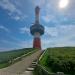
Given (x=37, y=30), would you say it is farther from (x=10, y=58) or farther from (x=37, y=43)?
(x=10, y=58)

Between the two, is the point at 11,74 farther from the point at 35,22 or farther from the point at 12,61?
the point at 35,22

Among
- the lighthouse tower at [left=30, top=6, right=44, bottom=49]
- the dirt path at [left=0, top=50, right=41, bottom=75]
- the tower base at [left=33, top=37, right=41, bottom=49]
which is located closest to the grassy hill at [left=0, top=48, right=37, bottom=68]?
the dirt path at [left=0, top=50, right=41, bottom=75]

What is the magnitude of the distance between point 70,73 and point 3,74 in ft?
21.7

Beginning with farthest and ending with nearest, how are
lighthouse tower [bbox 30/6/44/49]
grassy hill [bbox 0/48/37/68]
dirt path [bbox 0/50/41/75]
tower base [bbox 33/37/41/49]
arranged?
lighthouse tower [bbox 30/6/44/49] < tower base [bbox 33/37/41/49] < grassy hill [bbox 0/48/37/68] < dirt path [bbox 0/50/41/75]

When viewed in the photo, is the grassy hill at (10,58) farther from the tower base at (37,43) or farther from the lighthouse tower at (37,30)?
the lighthouse tower at (37,30)

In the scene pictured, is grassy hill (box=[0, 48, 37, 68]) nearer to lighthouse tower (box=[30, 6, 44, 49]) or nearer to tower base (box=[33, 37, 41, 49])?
tower base (box=[33, 37, 41, 49])

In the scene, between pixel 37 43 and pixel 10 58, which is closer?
pixel 10 58

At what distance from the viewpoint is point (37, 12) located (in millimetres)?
98938

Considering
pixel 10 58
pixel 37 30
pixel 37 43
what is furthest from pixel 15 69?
pixel 37 30

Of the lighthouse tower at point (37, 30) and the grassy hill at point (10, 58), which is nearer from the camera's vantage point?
the grassy hill at point (10, 58)

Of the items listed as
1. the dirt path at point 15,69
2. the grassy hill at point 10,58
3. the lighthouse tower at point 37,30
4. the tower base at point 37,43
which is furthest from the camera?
the lighthouse tower at point 37,30

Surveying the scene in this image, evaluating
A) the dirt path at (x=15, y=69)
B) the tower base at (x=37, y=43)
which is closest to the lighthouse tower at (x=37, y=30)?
the tower base at (x=37, y=43)

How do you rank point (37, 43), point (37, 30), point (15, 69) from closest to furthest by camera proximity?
point (15, 69) < point (37, 43) < point (37, 30)

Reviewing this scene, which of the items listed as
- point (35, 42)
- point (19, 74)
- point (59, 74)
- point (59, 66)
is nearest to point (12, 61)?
point (19, 74)
